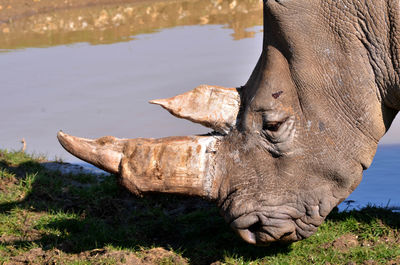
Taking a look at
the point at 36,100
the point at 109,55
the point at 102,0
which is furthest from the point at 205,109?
the point at 102,0

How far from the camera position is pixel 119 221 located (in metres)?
5.67

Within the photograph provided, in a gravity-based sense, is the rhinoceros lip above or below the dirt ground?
above

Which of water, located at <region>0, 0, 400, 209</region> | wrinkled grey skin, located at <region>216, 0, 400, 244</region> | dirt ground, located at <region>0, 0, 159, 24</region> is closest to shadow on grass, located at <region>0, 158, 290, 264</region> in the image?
wrinkled grey skin, located at <region>216, 0, 400, 244</region>

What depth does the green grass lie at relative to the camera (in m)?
4.67

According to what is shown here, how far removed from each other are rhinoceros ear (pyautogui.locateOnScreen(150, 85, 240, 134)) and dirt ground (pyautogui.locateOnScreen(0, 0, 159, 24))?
11.4 m

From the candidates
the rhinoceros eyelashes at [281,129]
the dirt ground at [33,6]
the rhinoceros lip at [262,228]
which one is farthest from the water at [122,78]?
the rhinoceros eyelashes at [281,129]

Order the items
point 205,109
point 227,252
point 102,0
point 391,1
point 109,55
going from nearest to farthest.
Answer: point 391,1
point 205,109
point 227,252
point 109,55
point 102,0

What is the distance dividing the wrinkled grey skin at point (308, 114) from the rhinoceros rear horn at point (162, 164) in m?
0.10

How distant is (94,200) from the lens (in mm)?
6035

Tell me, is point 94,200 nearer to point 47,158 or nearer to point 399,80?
point 47,158

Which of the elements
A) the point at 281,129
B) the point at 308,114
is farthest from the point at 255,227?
the point at 308,114

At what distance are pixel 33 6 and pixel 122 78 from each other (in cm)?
655

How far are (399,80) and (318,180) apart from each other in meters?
0.77

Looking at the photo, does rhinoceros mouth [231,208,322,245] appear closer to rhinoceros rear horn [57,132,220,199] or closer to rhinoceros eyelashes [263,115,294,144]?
rhinoceros rear horn [57,132,220,199]
